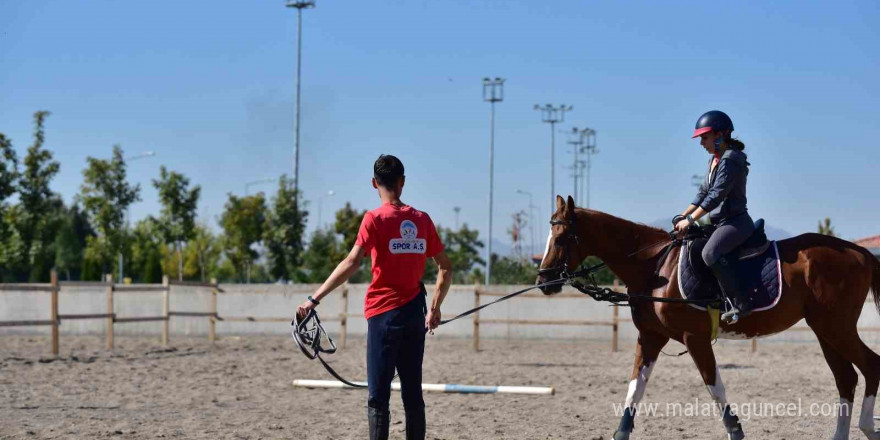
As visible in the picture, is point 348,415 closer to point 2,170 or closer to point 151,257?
point 2,170

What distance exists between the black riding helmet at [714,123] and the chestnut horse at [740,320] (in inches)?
35.6

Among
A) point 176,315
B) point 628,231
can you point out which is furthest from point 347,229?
point 628,231

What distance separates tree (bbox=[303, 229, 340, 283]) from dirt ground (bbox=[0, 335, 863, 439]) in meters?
16.4

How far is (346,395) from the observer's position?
10547 mm

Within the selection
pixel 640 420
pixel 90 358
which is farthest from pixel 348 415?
pixel 90 358

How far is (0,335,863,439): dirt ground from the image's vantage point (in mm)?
7965

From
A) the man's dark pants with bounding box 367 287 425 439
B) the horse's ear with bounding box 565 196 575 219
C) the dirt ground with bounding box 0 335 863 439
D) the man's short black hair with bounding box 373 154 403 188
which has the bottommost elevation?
the dirt ground with bounding box 0 335 863 439

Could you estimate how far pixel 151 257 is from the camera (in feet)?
144

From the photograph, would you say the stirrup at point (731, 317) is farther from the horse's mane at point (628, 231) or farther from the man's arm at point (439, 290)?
the man's arm at point (439, 290)

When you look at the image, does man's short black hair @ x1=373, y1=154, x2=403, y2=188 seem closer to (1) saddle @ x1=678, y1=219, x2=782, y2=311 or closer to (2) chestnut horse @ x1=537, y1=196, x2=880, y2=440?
(2) chestnut horse @ x1=537, y1=196, x2=880, y2=440

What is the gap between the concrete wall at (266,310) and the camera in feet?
74.8

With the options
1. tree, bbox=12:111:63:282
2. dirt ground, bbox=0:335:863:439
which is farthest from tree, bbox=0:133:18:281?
dirt ground, bbox=0:335:863:439

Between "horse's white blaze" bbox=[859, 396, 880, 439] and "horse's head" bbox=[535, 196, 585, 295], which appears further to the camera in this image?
"horse's head" bbox=[535, 196, 585, 295]

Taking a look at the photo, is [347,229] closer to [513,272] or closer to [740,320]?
[513,272]
